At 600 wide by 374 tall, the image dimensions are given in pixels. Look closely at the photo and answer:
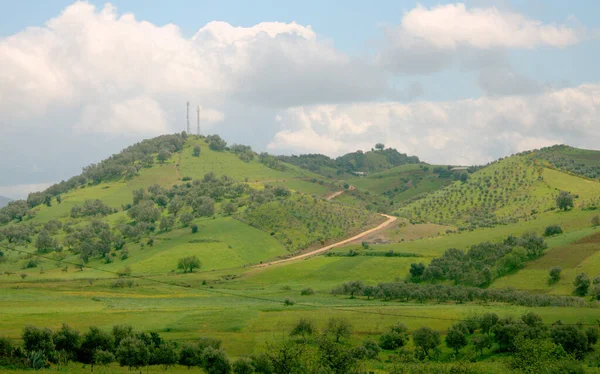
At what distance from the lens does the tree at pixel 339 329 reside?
85.1 meters

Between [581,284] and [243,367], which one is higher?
[581,284]

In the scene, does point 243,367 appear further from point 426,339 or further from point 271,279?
point 271,279

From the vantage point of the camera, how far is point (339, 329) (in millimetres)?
85562

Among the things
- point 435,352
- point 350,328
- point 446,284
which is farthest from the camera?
point 446,284

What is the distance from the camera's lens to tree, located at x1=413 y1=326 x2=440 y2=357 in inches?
3233

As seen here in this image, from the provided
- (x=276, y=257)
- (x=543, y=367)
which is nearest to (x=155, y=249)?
(x=276, y=257)

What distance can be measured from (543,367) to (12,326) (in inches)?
2615

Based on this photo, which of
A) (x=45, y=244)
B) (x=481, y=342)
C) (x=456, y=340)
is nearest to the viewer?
(x=481, y=342)

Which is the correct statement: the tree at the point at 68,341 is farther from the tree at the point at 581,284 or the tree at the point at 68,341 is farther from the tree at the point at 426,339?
the tree at the point at 581,284

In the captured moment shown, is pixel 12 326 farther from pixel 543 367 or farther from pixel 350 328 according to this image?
pixel 543 367

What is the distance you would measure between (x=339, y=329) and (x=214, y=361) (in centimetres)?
1969

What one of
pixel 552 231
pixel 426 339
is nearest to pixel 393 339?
pixel 426 339

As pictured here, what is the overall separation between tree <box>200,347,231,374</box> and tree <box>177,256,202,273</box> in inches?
3360

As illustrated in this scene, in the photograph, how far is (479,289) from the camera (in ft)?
382
